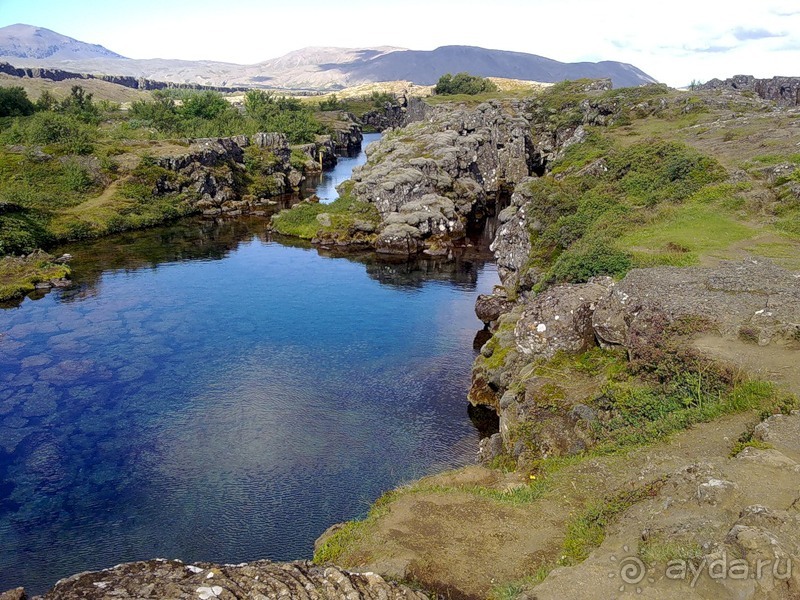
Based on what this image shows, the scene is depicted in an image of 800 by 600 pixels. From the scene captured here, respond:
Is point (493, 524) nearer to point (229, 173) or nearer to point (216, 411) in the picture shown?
point (216, 411)

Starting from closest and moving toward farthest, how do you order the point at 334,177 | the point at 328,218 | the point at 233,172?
the point at 328,218
the point at 233,172
the point at 334,177

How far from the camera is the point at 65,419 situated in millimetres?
31328

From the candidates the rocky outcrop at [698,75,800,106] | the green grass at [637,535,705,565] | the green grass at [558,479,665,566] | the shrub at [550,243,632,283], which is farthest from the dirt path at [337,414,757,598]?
the rocky outcrop at [698,75,800,106]

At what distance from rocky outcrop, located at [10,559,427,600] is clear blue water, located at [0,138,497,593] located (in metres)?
7.58

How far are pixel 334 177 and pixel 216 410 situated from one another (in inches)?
3598

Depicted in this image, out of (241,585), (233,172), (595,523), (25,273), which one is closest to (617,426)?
(595,523)

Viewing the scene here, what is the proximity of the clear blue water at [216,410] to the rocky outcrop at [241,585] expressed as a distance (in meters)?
7.58

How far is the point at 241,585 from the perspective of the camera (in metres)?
13.6

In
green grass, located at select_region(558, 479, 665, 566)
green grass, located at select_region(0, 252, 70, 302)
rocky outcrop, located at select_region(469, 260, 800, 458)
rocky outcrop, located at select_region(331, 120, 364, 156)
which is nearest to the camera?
green grass, located at select_region(558, 479, 665, 566)

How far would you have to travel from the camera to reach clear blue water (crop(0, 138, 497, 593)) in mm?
23531

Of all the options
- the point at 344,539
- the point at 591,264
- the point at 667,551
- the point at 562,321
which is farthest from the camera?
the point at 591,264

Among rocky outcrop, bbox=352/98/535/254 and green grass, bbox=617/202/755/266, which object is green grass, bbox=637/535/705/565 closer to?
green grass, bbox=617/202/755/266

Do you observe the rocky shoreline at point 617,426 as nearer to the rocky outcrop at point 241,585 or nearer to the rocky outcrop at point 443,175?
the rocky outcrop at point 241,585

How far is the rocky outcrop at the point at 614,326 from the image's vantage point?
21719mm
